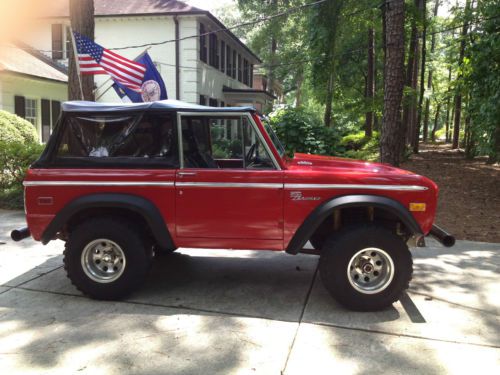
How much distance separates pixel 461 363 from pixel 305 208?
169cm

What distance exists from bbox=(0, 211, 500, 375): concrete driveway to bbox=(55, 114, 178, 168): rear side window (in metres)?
1.35

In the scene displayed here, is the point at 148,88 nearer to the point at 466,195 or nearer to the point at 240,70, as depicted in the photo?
the point at 466,195

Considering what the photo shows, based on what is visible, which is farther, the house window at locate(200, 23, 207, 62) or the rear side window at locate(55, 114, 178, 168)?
the house window at locate(200, 23, 207, 62)

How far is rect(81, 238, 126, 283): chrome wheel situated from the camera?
4.36 meters

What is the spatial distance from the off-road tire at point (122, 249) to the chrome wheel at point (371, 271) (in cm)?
193

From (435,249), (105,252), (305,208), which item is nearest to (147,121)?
(105,252)

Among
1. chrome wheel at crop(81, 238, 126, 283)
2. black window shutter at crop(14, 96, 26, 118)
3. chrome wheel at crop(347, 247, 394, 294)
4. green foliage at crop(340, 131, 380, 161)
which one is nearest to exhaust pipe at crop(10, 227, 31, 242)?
chrome wheel at crop(81, 238, 126, 283)

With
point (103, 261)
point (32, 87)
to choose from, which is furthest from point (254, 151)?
point (32, 87)

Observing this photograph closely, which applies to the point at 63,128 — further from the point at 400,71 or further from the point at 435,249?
the point at 400,71

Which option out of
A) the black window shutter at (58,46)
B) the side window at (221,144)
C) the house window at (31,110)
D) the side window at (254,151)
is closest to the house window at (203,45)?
the black window shutter at (58,46)

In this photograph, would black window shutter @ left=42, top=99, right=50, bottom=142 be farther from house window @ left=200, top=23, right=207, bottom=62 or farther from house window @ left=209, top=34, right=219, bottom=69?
house window @ left=209, top=34, right=219, bottom=69

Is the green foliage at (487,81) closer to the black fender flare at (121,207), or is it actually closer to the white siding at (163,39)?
the black fender flare at (121,207)

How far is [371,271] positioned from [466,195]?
764cm

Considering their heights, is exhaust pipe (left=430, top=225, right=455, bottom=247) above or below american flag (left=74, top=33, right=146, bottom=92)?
below
